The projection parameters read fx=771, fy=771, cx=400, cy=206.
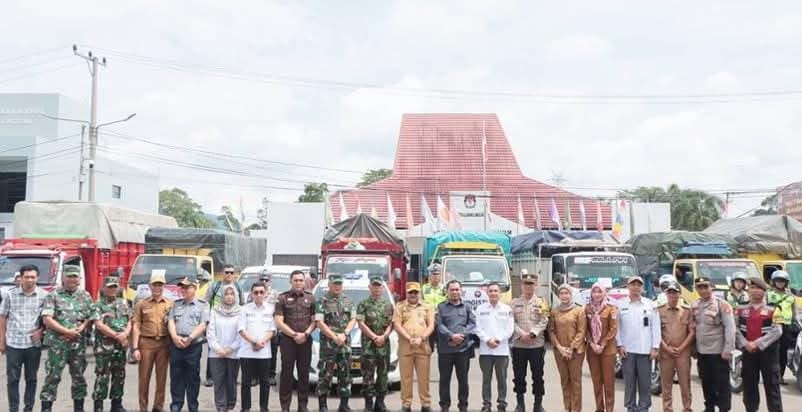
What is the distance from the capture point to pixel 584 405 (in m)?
10.1

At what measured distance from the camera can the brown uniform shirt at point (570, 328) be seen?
29.5 ft

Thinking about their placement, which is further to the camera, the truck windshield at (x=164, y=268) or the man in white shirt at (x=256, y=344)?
the truck windshield at (x=164, y=268)

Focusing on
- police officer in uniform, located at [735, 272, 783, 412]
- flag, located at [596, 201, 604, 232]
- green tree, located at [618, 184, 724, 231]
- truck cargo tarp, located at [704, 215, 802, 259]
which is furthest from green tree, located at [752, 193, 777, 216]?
police officer in uniform, located at [735, 272, 783, 412]

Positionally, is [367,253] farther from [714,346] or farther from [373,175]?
[373,175]

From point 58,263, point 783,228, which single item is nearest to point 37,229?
point 58,263

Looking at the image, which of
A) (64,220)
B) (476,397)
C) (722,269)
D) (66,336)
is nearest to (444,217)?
(722,269)

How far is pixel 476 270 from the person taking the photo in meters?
17.2

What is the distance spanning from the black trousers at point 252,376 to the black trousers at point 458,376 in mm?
2097

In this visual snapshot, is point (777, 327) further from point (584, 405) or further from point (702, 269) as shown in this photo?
→ point (702, 269)

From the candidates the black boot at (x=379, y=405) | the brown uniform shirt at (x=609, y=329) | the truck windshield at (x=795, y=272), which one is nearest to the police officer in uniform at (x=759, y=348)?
the brown uniform shirt at (x=609, y=329)

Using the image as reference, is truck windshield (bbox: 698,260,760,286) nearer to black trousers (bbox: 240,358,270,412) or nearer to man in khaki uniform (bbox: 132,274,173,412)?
Result: black trousers (bbox: 240,358,270,412)

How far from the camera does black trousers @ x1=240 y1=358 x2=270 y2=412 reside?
8.98m

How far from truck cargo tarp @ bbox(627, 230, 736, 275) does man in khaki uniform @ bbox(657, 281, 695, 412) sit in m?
11.9

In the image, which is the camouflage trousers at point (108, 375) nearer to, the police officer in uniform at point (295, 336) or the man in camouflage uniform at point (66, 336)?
the man in camouflage uniform at point (66, 336)
